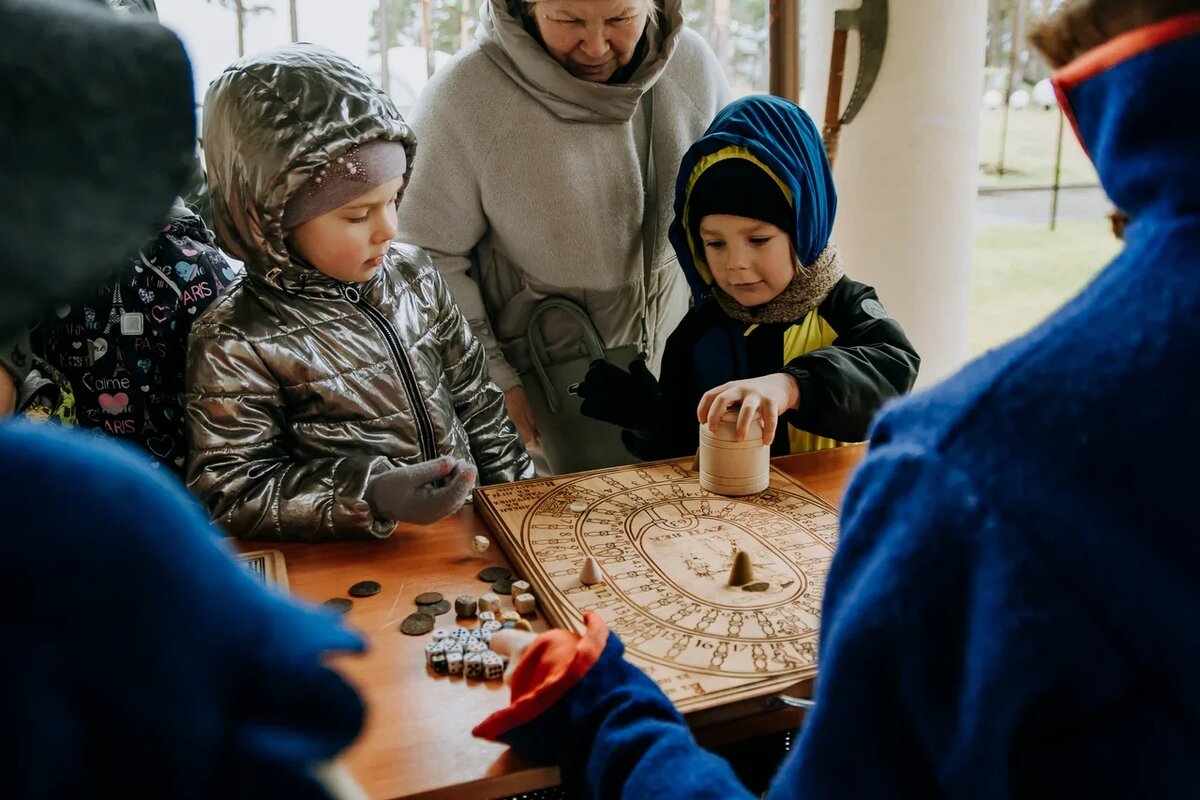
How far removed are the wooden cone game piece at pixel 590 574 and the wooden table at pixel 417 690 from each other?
3.6 inches

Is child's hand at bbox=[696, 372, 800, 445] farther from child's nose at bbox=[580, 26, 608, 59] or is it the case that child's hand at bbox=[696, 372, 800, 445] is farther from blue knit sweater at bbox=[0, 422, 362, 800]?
blue knit sweater at bbox=[0, 422, 362, 800]

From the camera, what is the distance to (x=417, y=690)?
3.75ft

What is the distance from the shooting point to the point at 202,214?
2.01m

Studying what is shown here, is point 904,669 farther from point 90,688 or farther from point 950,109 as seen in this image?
point 950,109

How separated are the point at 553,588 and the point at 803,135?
3.44 feet

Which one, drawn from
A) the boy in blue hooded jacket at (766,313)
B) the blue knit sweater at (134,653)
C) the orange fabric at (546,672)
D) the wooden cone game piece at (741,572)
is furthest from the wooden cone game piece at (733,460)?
the blue knit sweater at (134,653)

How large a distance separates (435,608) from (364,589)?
122mm

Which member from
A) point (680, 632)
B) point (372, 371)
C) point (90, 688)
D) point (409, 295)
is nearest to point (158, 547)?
point (90, 688)

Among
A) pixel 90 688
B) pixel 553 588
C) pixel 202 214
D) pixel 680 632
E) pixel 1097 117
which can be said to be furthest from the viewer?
pixel 202 214

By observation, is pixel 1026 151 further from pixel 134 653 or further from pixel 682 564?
pixel 134 653

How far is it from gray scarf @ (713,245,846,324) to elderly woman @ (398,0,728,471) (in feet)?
1.18

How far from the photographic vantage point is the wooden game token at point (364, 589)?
53.8 inches

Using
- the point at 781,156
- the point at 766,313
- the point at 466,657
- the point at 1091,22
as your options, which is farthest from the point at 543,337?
the point at 1091,22

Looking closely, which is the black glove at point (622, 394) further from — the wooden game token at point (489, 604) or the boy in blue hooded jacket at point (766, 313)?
the wooden game token at point (489, 604)
